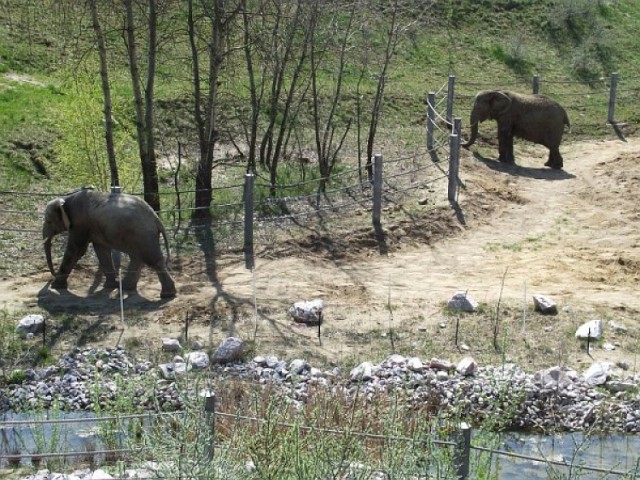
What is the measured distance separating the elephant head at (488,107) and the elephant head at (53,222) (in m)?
10.2

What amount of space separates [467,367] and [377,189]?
518 cm

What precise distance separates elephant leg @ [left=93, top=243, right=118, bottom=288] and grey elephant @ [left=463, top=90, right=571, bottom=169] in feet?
32.2

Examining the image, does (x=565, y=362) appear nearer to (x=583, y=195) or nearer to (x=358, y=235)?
(x=358, y=235)

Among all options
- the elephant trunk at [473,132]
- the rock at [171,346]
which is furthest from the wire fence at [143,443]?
the elephant trunk at [473,132]

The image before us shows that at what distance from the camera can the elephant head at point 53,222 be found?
50.3ft

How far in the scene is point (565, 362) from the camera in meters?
14.0

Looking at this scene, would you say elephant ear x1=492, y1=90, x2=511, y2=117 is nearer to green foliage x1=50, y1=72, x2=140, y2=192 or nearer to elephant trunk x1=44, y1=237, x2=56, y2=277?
green foliage x1=50, y1=72, x2=140, y2=192

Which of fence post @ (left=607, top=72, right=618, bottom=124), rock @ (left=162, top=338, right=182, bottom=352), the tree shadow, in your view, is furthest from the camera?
fence post @ (left=607, top=72, right=618, bottom=124)

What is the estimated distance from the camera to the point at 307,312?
14.8 metres

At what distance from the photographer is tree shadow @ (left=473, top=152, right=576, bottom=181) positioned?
2211 cm

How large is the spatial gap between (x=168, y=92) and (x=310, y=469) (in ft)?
59.8

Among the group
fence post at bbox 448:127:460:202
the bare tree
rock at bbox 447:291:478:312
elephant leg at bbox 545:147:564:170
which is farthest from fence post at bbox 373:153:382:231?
elephant leg at bbox 545:147:564:170

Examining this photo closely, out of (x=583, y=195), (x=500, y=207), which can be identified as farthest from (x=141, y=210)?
(x=583, y=195)

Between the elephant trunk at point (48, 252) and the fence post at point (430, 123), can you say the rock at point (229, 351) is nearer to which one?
the elephant trunk at point (48, 252)
